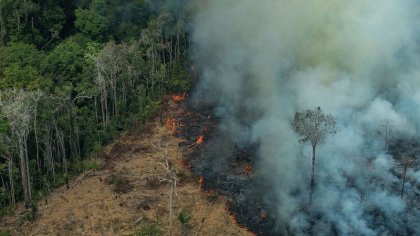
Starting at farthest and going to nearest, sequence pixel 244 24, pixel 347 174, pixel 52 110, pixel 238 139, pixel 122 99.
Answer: pixel 244 24 → pixel 122 99 → pixel 238 139 → pixel 52 110 → pixel 347 174

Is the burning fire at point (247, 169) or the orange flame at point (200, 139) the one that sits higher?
the orange flame at point (200, 139)

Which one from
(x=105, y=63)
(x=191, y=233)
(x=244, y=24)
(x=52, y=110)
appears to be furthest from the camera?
(x=244, y=24)

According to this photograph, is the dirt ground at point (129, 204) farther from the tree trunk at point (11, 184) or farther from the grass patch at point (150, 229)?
the tree trunk at point (11, 184)

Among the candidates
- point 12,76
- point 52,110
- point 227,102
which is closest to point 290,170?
point 227,102

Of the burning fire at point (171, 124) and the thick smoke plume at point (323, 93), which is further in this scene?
the burning fire at point (171, 124)

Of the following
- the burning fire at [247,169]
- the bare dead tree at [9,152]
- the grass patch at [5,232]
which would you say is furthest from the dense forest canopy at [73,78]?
the burning fire at [247,169]

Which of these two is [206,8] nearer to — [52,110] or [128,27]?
[128,27]
